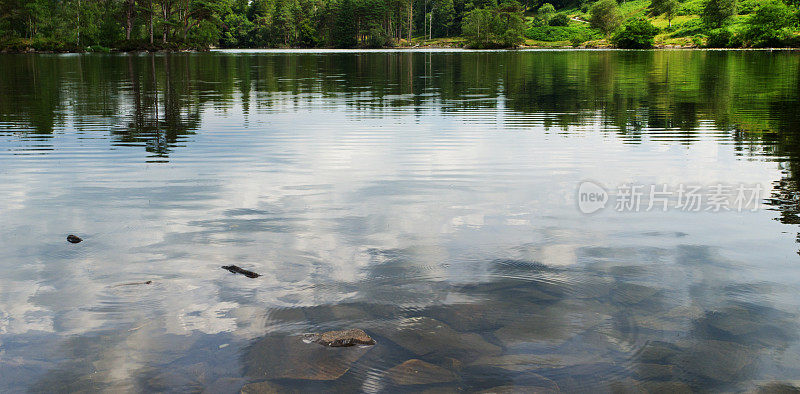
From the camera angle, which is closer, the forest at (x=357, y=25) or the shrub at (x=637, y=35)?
the forest at (x=357, y=25)

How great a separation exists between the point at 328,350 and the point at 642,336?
2.81 metres

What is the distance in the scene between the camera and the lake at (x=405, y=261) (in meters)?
5.14

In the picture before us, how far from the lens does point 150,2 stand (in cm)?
11706

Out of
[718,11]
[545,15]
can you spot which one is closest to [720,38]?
[718,11]

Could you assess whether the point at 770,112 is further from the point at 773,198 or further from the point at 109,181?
the point at 109,181

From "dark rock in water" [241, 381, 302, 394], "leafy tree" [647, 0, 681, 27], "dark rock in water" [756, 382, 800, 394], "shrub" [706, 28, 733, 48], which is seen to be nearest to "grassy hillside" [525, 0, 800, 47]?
"shrub" [706, 28, 733, 48]

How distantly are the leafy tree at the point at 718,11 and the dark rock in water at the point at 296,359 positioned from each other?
142251 mm

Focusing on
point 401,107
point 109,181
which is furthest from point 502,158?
point 401,107

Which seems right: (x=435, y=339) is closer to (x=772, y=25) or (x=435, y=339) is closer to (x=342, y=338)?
(x=342, y=338)

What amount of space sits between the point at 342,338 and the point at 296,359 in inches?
18.6

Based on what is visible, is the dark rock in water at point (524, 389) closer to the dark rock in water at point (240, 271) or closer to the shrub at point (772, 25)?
the dark rock in water at point (240, 271)

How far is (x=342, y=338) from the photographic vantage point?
5500 mm

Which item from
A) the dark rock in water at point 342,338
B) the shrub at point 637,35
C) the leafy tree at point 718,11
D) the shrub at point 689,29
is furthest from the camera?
the shrub at point 689,29

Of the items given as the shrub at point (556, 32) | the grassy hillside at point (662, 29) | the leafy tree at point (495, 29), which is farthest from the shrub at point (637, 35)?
the shrub at point (556, 32)
